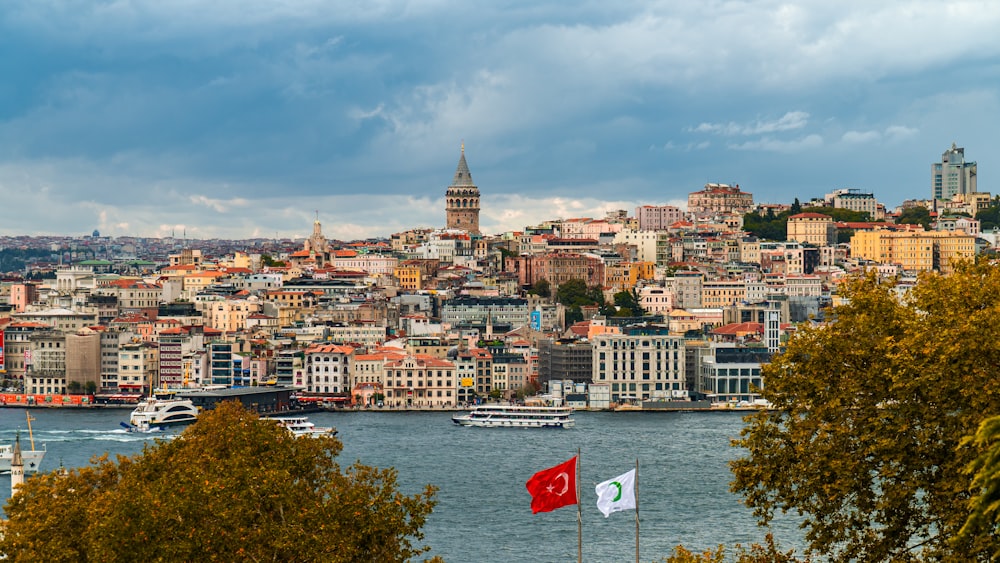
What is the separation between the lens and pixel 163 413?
52188 mm

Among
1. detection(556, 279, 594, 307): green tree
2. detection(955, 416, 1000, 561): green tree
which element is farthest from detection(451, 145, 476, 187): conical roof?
detection(955, 416, 1000, 561): green tree

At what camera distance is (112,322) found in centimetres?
6888

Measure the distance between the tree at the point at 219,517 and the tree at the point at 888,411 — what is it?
3229 mm

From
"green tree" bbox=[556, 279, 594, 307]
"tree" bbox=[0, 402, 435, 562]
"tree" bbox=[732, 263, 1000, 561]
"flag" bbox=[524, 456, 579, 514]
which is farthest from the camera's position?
"green tree" bbox=[556, 279, 594, 307]

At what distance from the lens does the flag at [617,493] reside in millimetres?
15508

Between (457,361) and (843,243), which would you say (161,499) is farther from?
(843,243)

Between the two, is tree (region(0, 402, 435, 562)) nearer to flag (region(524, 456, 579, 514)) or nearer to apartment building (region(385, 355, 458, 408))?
flag (region(524, 456, 579, 514))

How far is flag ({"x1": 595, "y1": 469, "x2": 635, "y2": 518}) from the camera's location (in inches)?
611

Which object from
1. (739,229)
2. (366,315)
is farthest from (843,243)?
(366,315)

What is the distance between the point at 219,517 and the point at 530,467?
25.2 m

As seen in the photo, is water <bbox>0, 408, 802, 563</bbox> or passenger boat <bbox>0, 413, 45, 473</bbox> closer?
water <bbox>0, 408, 802, 563</bbox>

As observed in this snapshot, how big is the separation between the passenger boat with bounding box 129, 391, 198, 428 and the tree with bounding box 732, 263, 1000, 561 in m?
38.1

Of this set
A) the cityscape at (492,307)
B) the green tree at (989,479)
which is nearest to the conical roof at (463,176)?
the cityscape at (492,307)

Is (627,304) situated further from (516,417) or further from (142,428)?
(142,428)
